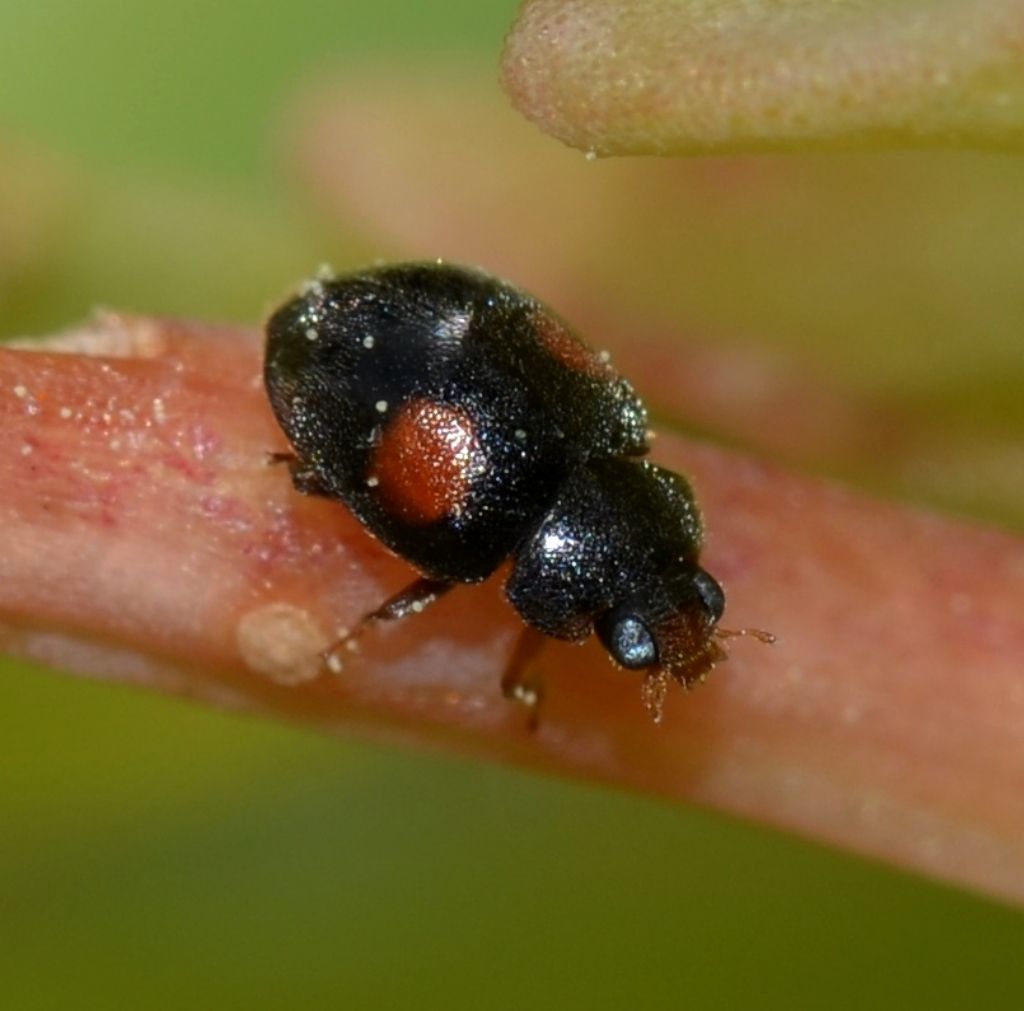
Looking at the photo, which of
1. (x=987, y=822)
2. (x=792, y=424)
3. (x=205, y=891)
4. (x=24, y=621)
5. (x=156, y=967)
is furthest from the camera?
(x=205, y=891)

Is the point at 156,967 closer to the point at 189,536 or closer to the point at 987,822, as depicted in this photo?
the point at 189,536

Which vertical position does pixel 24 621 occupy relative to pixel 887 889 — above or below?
Result: above

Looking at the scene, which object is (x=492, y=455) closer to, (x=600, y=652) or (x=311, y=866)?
(x=600, y=652)

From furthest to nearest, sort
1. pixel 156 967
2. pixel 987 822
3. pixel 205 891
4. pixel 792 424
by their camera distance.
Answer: pixel 205 891
pixel 156 967
pixel 792 424
pixel 987 822

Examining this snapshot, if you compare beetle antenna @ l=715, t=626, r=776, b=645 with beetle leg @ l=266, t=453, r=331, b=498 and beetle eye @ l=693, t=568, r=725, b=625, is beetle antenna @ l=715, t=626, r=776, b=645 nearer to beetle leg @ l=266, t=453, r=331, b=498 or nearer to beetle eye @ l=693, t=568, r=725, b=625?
beetle eye @ l=693, t=568, r=725, b=625

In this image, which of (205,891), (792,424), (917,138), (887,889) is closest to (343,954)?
(205,891)

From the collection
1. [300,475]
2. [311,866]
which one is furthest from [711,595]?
[311,866]

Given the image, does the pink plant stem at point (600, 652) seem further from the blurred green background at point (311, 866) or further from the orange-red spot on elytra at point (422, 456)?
the blurred green background at point (311, 866)
